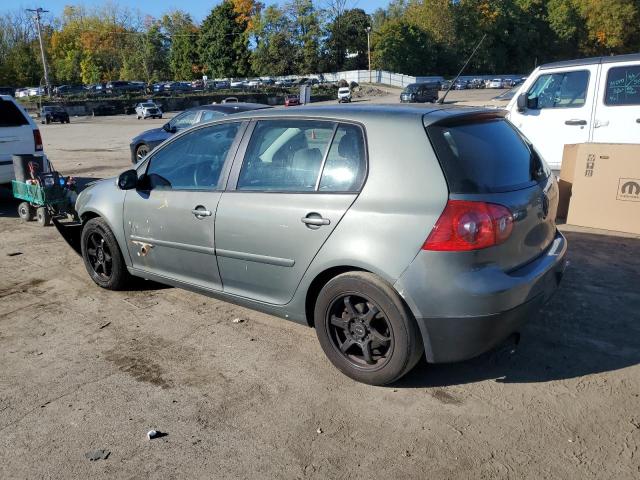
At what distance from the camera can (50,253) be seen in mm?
6691

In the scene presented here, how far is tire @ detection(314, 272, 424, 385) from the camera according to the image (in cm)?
318

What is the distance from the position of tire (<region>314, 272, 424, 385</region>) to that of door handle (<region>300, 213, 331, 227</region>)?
1.15 ft

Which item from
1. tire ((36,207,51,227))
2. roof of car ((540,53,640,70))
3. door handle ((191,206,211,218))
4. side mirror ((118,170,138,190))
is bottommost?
tire ((36,207,51,227))

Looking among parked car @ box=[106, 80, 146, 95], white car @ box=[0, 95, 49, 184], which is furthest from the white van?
parked car @ box=[106, 80, 146, 95]

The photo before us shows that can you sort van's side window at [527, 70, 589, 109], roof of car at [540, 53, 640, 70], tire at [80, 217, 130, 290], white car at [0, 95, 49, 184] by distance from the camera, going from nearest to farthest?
tire at [80, 217, 130, 290] → roof of car at [540, 53, 640, 70] → van's side window at [527, 70, 589, 109] → white car at [0, 95, 49, 184]

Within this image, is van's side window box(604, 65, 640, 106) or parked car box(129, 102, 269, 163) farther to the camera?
parked car box(129, 102, 269, 163)

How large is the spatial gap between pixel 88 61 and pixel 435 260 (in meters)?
114

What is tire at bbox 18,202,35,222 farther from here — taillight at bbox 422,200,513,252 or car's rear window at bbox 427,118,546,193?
taillight at bbox 422,200,513,252

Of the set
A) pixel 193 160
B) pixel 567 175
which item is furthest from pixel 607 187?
pixel 193 160

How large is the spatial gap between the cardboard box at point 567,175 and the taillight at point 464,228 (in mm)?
4249

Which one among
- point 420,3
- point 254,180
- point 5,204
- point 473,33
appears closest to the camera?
point 254,180

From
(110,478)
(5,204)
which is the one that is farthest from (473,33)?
(110,478)

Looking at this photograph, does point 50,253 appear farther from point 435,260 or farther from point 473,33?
point 473,33

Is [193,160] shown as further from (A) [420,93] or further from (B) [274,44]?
(B) [274,44]
